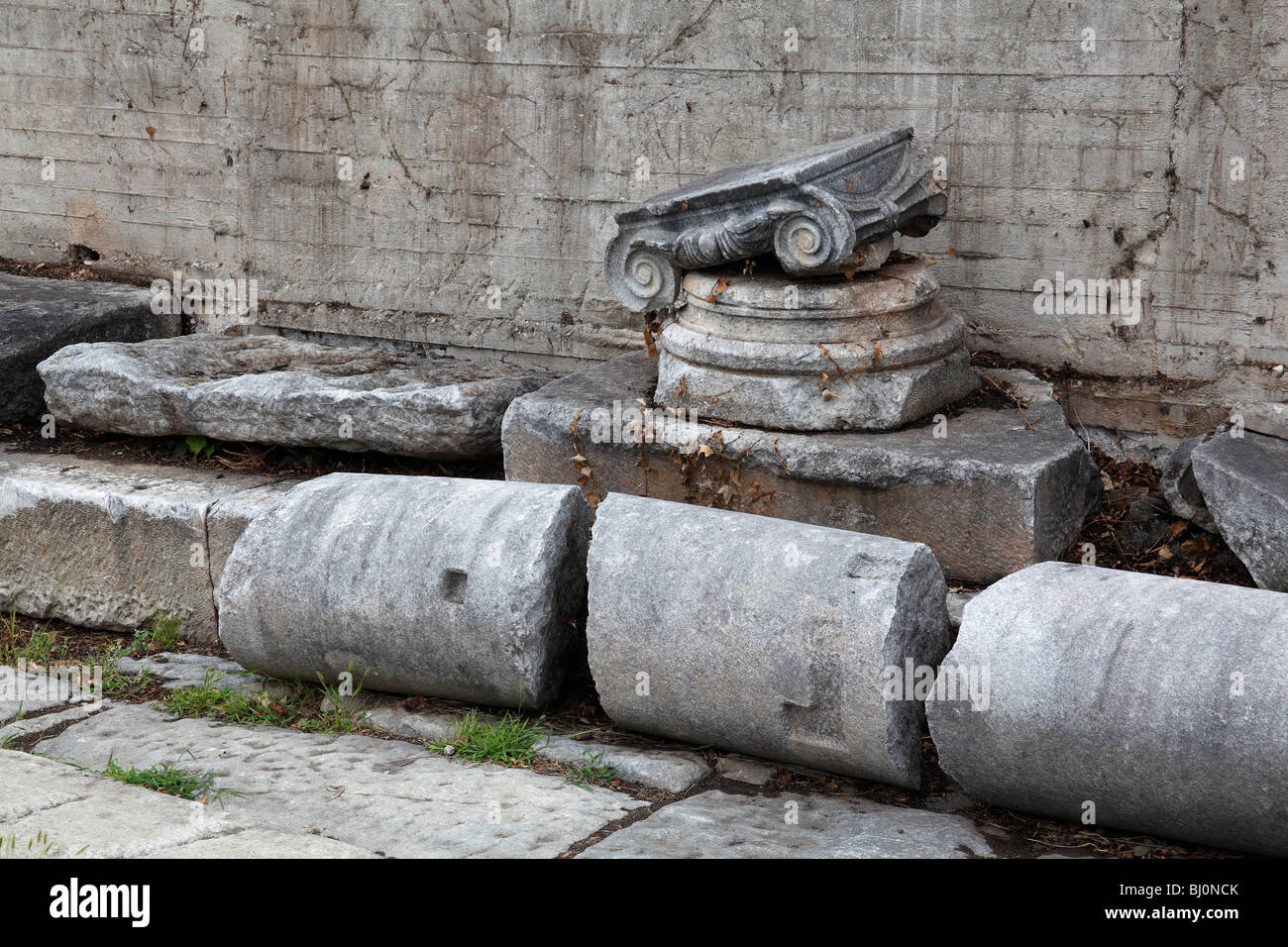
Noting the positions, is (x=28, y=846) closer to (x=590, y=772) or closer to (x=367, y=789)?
(x=367, y=789)

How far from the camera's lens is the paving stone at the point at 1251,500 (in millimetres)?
3619

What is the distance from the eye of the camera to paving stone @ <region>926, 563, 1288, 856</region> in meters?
2.85

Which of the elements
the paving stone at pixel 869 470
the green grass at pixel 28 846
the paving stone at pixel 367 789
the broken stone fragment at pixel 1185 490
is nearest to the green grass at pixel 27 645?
the paving stone at pixel 367 789

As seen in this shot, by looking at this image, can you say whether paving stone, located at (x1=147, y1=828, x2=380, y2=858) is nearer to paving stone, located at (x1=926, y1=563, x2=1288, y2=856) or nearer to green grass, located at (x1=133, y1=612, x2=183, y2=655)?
paving stone, located at (x1=926, y1=563, x2=1288, y2=856)

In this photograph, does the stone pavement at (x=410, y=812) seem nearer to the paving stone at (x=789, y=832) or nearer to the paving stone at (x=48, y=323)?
the paving stone at (x=789, y=832)

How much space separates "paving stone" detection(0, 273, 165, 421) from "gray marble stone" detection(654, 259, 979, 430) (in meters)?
2.87

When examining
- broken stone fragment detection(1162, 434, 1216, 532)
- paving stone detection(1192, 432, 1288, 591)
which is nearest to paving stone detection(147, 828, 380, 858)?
paving stone detection(1192, 432, 1288, 591)

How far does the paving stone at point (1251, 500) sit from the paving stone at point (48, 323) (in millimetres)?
4412

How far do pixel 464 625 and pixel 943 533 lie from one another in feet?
4.68


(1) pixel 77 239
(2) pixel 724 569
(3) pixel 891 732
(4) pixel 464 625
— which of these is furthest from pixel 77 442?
(3) pixel 891 732

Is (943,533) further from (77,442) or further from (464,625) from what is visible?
(77,442)

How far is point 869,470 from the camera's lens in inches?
158

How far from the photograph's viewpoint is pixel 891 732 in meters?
3.27

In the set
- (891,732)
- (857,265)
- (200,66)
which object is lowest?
(891,732)
